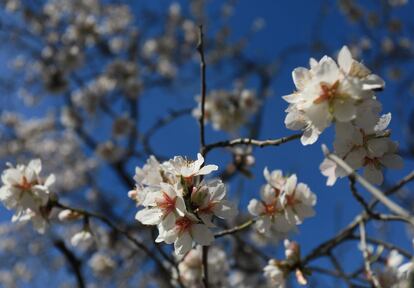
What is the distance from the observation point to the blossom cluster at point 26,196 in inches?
69.7

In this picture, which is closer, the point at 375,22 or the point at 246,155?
the point at 246,155

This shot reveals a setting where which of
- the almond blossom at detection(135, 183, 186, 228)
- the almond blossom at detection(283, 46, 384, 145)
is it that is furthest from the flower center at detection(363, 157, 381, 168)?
the almond blossom at detection(135, 183, 186, 228)

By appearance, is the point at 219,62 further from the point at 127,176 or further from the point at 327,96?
the point at 327,96

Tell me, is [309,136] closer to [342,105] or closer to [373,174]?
[342,105]

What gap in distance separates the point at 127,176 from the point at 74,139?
4.36 meters

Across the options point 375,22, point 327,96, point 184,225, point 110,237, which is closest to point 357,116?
point 327,96

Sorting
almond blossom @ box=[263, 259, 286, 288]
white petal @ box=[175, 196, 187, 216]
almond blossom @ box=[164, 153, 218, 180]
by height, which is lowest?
almond blossom @ box=[263, 259, 286, 288]

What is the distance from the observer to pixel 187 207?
1302 mm

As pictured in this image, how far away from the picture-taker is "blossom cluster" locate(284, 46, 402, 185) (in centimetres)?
119

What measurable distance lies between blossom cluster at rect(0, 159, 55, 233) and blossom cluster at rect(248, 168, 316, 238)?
817mm

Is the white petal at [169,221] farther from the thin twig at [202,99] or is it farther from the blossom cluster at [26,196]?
the blossom cluster at [26,196]

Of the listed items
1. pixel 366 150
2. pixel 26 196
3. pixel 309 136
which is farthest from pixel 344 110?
pixel 26 196

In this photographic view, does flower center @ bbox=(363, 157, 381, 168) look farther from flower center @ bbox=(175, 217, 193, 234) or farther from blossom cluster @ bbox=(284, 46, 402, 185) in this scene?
flower center @ bbox=(175, 217, 193, 234)

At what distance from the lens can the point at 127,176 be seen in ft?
18.9
